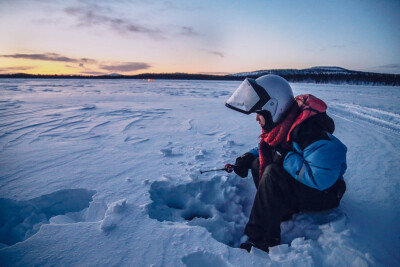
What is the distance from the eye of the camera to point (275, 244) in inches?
60.8

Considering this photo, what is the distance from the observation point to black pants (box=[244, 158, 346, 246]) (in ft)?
5.04

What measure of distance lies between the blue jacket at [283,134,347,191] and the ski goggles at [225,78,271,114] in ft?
1.80

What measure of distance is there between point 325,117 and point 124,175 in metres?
2.22

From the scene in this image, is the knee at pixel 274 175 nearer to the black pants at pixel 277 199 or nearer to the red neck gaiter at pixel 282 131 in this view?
the black pants at pixel 277 199

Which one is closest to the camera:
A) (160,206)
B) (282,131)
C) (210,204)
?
(282,131)

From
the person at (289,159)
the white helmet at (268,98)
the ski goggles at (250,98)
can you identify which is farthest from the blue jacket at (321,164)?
the ski goggles at (250,98)

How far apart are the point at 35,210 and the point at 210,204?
171 cm

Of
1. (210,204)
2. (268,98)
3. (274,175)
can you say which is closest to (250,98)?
(268,98)

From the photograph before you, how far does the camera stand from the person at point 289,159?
54.5 inches

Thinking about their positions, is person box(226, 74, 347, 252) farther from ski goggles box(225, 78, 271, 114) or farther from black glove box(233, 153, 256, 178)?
black glove box(233, 153, 256, 178)

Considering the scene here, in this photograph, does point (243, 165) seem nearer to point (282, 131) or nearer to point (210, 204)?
point (210, 204)

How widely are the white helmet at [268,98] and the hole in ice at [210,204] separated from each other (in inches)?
37.8

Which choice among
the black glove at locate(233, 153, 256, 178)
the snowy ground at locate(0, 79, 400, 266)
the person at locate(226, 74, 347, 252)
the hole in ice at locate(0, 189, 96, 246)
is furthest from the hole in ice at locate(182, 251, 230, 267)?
the hole in ice at locate(0, 189, 96, 246)

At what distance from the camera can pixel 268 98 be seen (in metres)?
1.73
